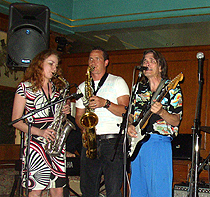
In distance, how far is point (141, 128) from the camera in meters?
2.63

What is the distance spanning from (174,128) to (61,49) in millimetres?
3977

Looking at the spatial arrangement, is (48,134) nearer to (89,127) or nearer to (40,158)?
(40,158)

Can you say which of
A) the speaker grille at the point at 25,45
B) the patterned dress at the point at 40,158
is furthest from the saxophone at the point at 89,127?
the speaker grille at the point at 25,45

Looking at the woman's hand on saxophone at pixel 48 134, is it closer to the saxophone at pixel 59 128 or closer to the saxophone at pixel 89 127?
the saxophone at pixel 59 128

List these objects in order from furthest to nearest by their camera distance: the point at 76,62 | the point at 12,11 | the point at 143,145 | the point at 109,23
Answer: the point at 76,62
the point at 109,23
the point at 12,11
the point at 143,145

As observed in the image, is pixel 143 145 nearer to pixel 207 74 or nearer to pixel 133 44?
pixel 207 74

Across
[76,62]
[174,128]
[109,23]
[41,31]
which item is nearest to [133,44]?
[109,23]

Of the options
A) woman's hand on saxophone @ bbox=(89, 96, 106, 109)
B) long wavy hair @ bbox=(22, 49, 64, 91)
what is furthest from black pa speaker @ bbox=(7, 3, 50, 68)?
woman's hand on saxophone @ bbox=(89, 96, 106, 109)

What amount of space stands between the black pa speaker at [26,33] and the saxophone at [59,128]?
0.91 m

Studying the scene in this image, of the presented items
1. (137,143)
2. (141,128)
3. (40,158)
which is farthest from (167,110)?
(40,158)

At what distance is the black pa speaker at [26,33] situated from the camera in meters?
3.76

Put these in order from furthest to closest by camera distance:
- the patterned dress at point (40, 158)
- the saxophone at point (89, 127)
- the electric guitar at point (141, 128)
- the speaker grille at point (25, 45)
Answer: the speaker grille at point (25, 45), the saxophone at point (89, 127), the patterned dress at point (40, 158), the electric guitar at point (141, 128)

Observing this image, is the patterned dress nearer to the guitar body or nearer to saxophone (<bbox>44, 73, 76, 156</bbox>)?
saxophone (<bbox>44, 73, 76, 156</bbox>)

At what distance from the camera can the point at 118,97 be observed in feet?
10.4
